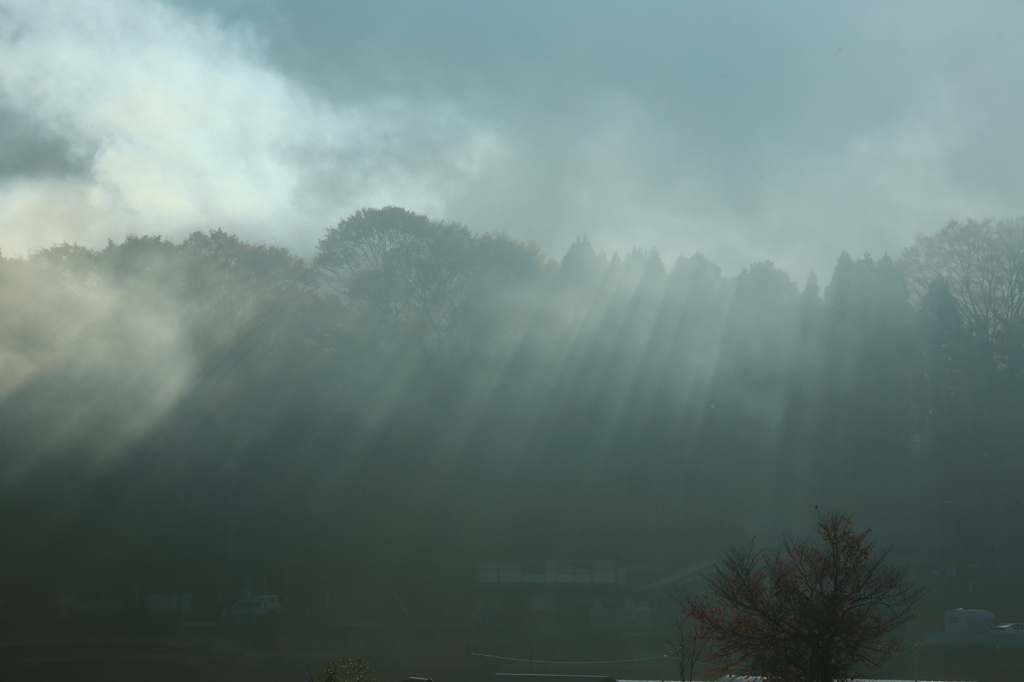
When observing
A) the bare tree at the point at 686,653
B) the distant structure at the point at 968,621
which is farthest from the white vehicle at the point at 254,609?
the distant structure at the point at 968,621

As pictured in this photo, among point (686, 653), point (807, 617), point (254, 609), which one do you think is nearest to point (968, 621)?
point (686, 653)

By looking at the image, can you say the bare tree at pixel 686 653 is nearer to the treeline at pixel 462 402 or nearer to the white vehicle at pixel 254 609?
the treeline at pixel 462 402

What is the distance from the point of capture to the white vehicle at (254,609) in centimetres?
3650

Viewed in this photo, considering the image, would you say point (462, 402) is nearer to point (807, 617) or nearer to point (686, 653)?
point (686, 653)

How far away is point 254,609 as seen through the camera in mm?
37250

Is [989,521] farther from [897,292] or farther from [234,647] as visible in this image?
[234,647]

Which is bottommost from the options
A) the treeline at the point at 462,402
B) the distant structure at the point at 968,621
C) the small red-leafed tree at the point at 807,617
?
the distant structure at the point at 968,621

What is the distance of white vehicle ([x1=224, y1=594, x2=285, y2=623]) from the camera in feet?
120

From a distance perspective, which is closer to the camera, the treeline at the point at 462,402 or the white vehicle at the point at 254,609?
the white vehicle at the point at 254,609

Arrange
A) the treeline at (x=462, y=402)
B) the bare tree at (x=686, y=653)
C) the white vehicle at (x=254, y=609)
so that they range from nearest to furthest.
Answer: the bare tree at (x=686, y=653) < the white vehicle at (x=254, y=609) < the treeline at (x=462, y=402)

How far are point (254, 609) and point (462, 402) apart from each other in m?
15.6

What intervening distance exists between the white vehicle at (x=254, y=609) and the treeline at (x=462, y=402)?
6.19 feet

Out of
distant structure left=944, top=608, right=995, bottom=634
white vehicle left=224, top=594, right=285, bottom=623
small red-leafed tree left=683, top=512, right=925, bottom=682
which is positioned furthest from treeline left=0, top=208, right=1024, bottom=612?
small red-leafed tree left=683, top=512, right=925, bottom=682

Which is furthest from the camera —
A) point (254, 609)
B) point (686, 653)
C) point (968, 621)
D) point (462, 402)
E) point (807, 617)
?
point (462, 402)
